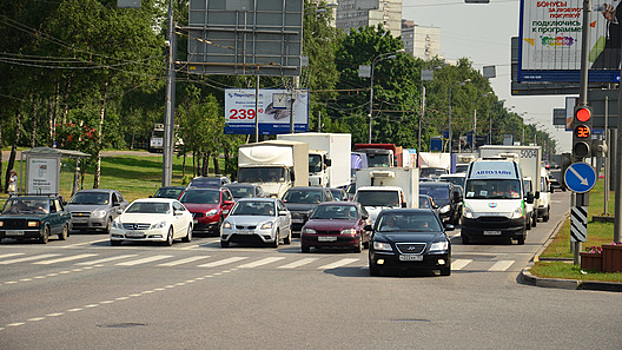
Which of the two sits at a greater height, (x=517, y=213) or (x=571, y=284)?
(x=517, y=213)

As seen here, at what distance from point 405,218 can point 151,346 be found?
1229cm

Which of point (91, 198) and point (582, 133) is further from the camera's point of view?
point (91, 198)

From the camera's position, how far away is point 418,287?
1850 centimetres

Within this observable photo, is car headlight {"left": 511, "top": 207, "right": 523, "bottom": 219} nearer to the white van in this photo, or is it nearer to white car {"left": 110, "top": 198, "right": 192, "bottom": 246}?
the white van

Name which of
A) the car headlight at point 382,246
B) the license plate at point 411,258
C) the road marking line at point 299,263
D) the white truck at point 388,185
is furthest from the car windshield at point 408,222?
the white truck at point 388,185

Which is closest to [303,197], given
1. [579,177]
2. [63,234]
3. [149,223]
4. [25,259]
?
[149,223]

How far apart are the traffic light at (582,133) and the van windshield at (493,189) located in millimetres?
10732

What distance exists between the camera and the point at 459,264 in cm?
2425

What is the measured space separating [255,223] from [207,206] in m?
6.69

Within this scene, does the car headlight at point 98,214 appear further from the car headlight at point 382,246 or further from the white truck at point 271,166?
the car headlight at point 382,246

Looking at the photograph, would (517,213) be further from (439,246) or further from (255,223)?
(439,246)

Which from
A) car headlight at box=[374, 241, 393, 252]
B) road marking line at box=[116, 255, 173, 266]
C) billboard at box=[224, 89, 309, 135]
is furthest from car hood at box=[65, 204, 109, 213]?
billboard at box=[224, 89, 309, 135]

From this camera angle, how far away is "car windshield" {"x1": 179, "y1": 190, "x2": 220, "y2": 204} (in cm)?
3606

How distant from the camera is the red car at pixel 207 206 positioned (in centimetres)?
3494
